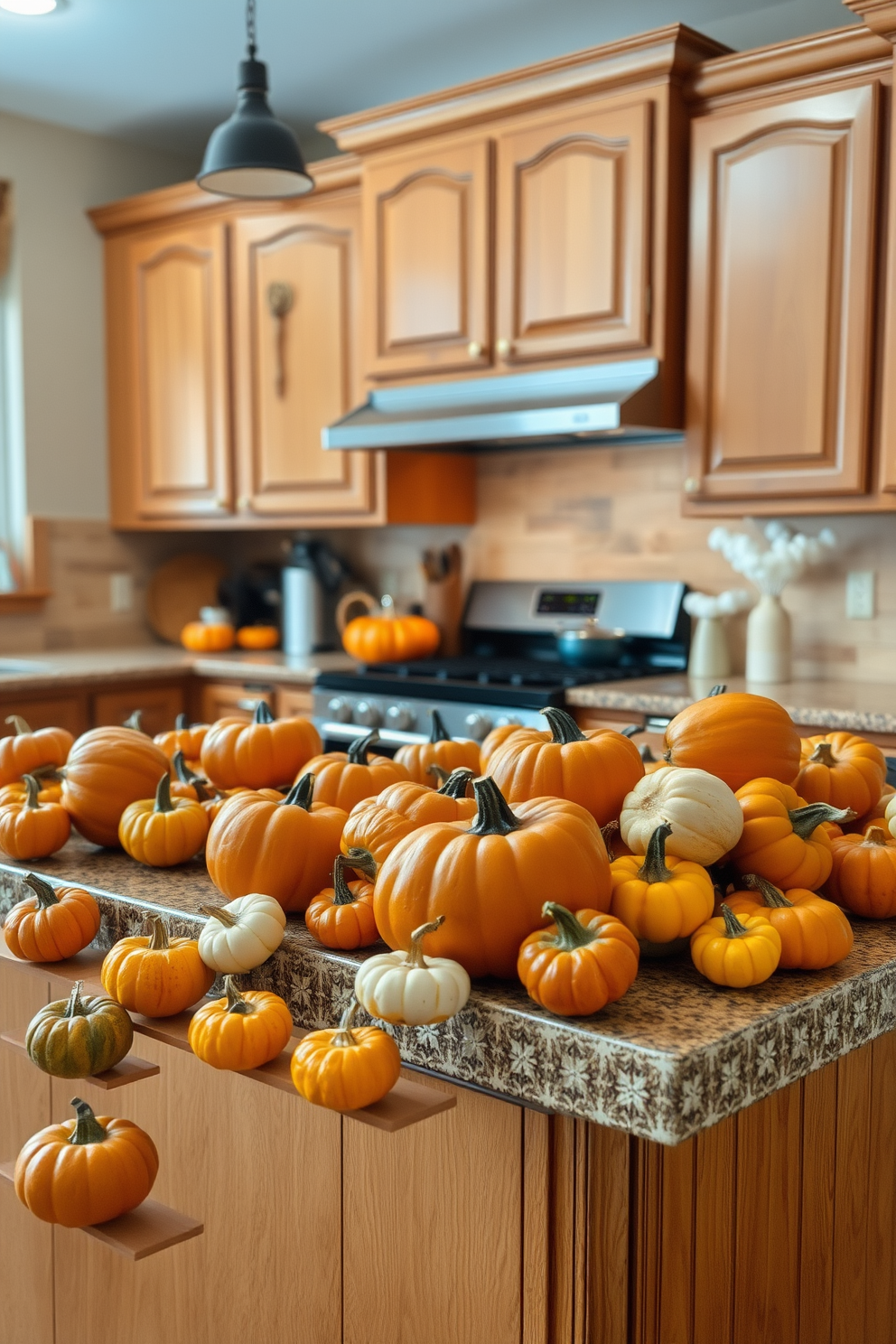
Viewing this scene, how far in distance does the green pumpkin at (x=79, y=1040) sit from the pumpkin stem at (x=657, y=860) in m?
0.46

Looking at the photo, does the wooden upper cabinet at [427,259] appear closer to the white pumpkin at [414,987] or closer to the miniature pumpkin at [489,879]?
the miniature pumpkin at [489,879]

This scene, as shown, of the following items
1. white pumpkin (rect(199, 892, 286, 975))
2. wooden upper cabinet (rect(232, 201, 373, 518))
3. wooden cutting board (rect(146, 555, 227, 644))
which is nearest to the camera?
white pumpkin (rect(199, 892, 286, 975))

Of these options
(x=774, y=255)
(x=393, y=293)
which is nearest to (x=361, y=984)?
(x=774, y=255)

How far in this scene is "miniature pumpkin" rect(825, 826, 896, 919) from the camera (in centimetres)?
119

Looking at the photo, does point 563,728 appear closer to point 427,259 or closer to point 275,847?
point 275,847

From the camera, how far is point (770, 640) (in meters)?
3.19

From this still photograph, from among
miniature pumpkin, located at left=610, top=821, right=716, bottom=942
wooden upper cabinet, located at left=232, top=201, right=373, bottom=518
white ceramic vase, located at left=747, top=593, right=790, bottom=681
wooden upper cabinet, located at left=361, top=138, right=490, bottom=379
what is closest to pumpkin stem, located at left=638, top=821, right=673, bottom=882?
miniature pumpkin, located at left=610, top=821, right=716, bottom=942

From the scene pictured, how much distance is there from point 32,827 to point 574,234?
2353 millimetres

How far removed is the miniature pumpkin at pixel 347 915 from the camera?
3.70 ft

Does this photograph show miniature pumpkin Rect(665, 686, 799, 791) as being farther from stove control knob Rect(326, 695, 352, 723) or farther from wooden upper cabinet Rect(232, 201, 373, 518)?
wooden upper cabinet Rect(232, 201, 373, 518)

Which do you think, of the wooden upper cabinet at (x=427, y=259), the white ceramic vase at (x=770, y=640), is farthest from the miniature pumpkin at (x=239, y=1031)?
the wooden upper cabinet at (x=427, y=259)

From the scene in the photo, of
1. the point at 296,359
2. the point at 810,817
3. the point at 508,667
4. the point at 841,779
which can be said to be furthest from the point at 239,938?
the point at 296,359

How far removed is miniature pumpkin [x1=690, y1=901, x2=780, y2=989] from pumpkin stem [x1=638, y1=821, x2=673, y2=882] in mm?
56

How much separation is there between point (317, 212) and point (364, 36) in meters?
0.54
